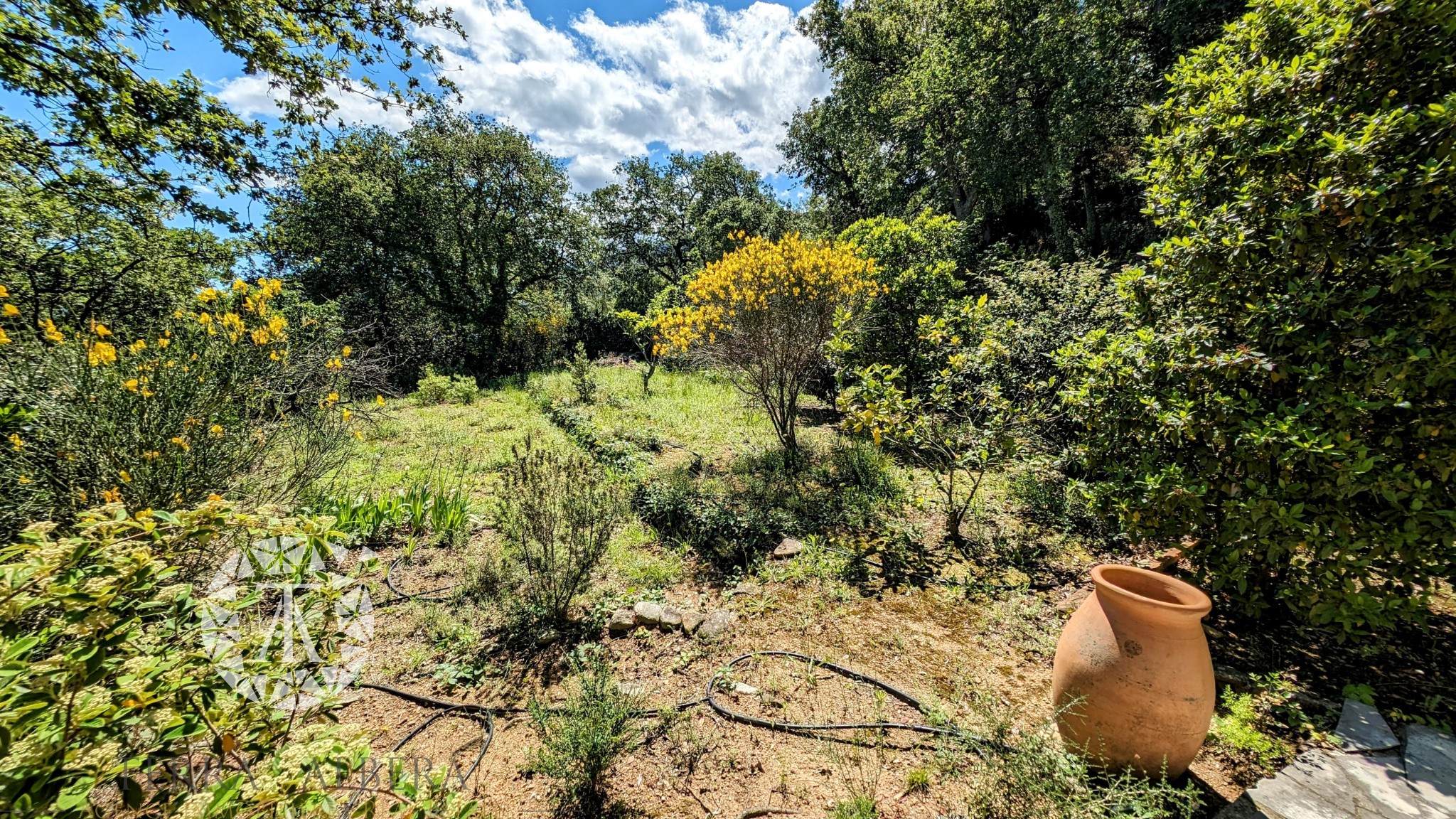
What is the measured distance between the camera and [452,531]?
186 inches

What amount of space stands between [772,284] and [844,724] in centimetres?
447

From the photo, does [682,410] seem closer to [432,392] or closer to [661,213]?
[432,392]

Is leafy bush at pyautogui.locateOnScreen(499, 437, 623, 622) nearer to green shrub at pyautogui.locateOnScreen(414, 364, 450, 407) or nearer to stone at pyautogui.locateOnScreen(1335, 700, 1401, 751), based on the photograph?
stone at pyautogui.locateOnScreen(1335, 700, 1401, 751)

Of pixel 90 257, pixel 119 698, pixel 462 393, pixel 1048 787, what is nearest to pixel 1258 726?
pixel 1048 787

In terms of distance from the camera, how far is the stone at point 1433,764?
6.48 feet

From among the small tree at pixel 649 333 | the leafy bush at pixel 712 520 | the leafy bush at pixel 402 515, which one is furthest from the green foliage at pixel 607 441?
the leafy bush at pixel 402 515

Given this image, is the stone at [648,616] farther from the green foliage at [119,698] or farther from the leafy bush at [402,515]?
the leafy bush at [402,515]

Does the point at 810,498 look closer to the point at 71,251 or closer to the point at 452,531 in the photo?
the point at 452,531

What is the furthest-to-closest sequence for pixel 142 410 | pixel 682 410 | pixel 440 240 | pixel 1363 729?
pixel 440 240
pixel 682 410
pixel 142 410
pixel 1363 729

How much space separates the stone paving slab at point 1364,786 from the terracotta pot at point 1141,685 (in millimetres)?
273

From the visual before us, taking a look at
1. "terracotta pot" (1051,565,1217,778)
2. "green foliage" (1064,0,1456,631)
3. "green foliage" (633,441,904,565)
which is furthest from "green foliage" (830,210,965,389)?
"terracotta pot" (1051,565,1217,778)

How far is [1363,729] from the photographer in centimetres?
Answer: 237

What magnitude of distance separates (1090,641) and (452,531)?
5.26 metres

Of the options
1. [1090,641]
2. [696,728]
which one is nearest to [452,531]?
[696,728]
